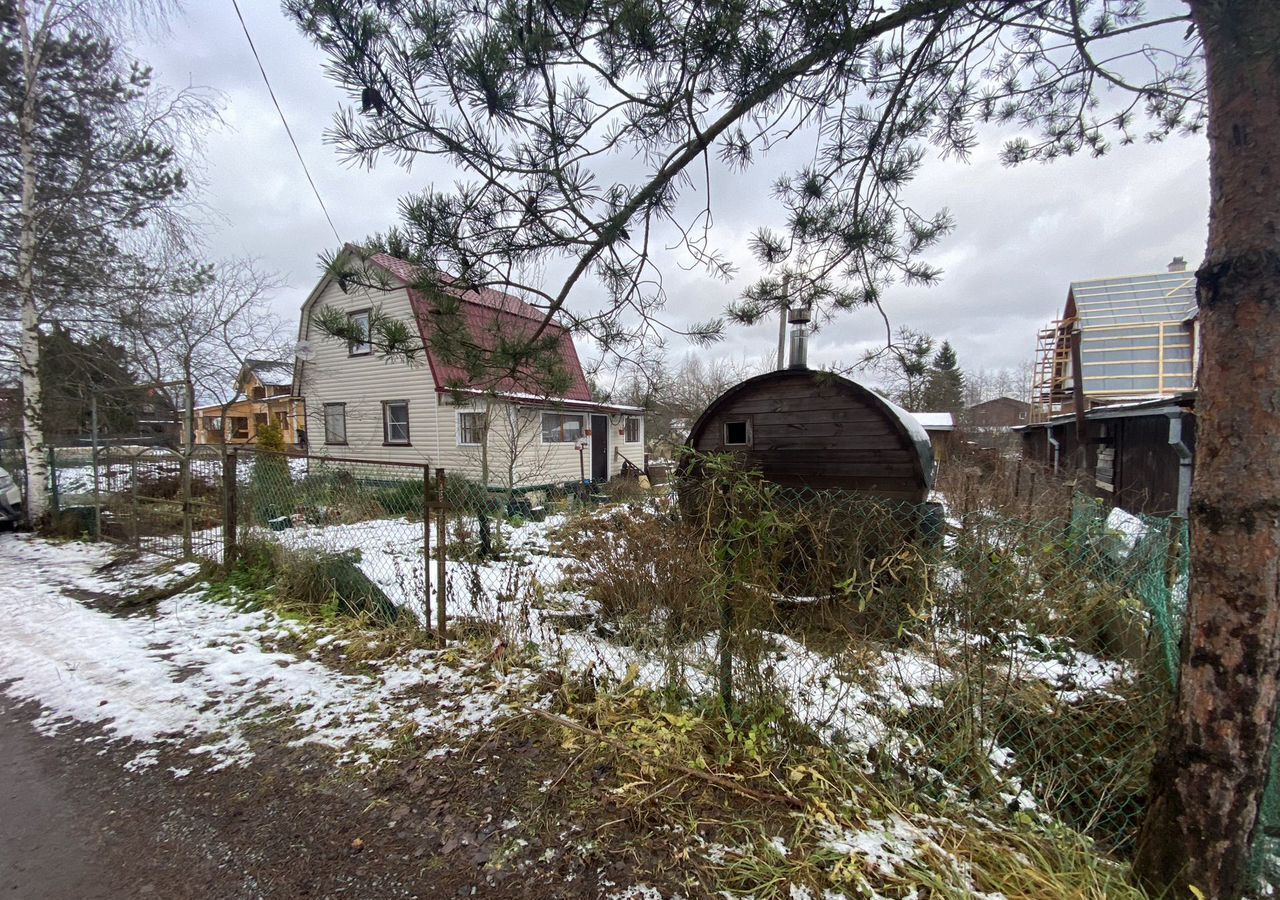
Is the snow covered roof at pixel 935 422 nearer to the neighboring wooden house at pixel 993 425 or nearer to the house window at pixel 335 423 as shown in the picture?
the neighboring wooden house at pixel 993 425

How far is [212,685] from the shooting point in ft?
10.0

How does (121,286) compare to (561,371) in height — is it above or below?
above

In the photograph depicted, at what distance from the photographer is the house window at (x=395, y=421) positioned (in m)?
13.6

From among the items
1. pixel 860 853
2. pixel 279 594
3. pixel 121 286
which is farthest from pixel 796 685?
pixel 121 286

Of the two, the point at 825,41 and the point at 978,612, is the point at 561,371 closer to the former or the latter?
the point at 825,41

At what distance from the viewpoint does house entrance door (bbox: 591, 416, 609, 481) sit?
16141 millimetres

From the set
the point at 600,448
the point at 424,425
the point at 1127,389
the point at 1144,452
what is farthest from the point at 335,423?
the point at 1127,389

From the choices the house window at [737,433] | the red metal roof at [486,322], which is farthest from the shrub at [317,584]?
→ the house window at [737,433]

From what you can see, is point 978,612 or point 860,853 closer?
point 860,853

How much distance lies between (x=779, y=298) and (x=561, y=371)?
4.56 ft

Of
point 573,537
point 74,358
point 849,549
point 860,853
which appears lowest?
point 860,853

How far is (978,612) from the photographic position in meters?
2.28

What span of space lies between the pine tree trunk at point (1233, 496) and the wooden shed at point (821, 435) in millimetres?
2882

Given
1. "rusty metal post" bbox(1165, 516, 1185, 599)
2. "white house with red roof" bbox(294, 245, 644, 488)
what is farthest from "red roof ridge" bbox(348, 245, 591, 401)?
"white house with red roof" bbox(294, 245, 644, 488)
